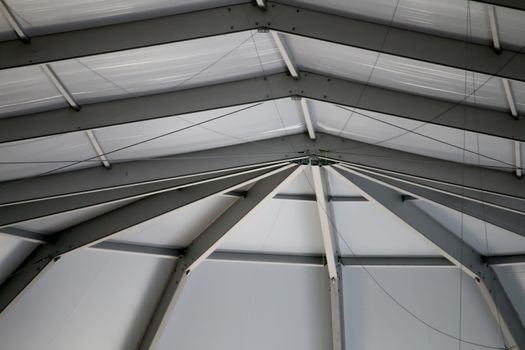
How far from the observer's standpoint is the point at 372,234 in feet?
51.7

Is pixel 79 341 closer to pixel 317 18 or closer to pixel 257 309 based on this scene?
pixel 257 309

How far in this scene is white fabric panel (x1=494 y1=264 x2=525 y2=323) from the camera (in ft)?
49.5

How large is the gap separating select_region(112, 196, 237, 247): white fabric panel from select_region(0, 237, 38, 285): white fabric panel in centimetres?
203

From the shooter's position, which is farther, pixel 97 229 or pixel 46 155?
pixel 97 229

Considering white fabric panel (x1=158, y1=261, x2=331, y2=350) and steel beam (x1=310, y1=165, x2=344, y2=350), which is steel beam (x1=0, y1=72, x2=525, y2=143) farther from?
white fabric panel (x1=158, y1=261, x2=331, y2=350)

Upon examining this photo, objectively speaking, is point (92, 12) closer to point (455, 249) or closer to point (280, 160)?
point (280, 160)

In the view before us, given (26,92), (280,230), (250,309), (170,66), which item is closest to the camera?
(26,92)

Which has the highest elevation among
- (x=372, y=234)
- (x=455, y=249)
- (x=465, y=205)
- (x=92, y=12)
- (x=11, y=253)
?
(x=372, y=234)

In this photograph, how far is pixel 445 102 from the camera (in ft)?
33.8

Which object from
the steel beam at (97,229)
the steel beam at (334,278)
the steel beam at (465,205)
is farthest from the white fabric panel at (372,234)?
the steel beam at (97,229)

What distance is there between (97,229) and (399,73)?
302 inches

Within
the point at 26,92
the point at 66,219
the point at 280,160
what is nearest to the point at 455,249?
the point at 280,160

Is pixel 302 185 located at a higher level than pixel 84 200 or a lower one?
higher

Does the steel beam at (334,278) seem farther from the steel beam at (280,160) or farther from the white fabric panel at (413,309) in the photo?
the steel beam at (280,160)
